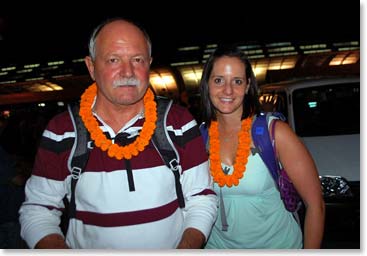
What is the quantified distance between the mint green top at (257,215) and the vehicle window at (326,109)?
2724 millimetres

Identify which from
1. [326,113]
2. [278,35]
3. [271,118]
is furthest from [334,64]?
[271,118]

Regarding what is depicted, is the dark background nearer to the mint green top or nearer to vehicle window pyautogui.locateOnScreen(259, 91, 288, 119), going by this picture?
vehicle window pyautogui.locateOnScreen(259, 91, 288, 119)

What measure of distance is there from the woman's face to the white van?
210 centimetres

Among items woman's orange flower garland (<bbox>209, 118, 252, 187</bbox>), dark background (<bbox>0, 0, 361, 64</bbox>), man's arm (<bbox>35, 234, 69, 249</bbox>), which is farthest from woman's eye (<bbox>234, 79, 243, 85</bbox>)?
dark background (<bbox>0, 0, 361, 64</bbox>)

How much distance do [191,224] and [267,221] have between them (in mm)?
627

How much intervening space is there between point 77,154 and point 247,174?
1006 mm

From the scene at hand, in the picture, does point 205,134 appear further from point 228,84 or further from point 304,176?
point 304,176

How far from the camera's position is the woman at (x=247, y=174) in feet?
6.67

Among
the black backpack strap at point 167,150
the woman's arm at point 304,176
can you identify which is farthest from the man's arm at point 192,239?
the woman's arm at point 304,176

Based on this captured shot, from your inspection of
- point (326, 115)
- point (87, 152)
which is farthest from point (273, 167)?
point (326, 115)

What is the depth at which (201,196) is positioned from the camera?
176cm

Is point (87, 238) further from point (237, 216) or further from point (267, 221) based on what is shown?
point (267, 221)

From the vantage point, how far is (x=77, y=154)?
5.58ft

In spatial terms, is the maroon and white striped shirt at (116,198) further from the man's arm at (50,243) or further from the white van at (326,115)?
the white van at (326,115)
